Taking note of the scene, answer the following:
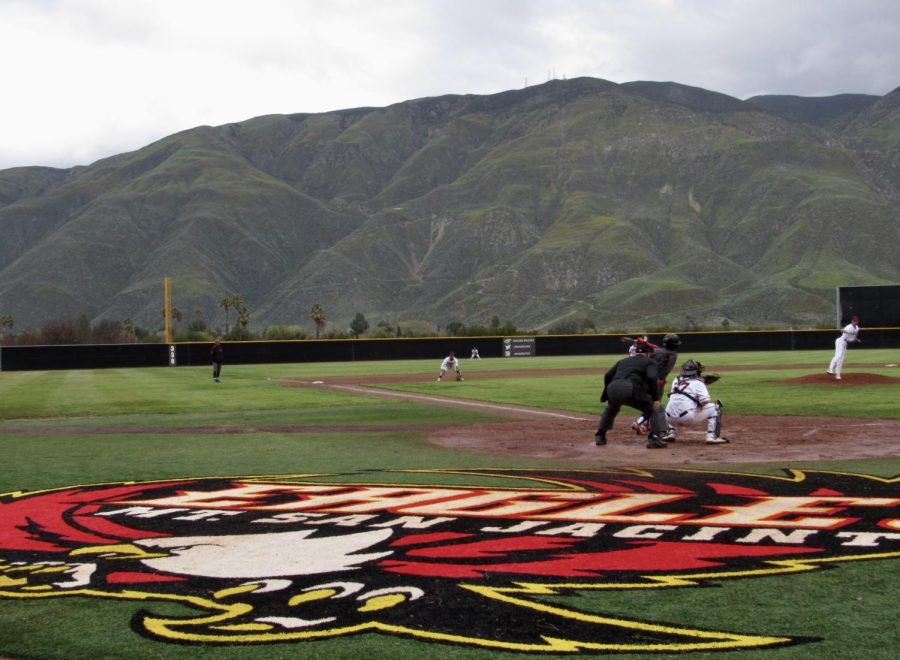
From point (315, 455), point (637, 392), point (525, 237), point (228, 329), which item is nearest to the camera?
point (315, 455)

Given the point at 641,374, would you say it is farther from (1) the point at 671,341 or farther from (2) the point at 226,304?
(2) the point at 226,304

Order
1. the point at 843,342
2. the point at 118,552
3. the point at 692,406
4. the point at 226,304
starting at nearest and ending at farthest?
the point at 118,552 < the point at 692,406 < the point at 843,342 < the point at 226,304

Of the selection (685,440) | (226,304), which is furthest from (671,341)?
(226,304)

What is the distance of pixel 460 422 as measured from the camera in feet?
58.1

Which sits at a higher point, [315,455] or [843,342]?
[843,342]

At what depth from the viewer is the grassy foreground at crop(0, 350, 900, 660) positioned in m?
4.73

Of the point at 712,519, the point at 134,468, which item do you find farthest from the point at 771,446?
the point at 134,468

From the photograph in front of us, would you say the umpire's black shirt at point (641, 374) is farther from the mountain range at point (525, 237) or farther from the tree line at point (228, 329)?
the mountain range at point (525, 237)

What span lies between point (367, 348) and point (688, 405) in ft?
158

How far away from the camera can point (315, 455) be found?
1263cm

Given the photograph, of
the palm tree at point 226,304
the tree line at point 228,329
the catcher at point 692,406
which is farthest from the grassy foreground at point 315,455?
the palm tree at point 226,304

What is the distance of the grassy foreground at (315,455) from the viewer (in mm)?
4730

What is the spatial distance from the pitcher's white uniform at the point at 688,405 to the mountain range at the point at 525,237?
89.9 metres

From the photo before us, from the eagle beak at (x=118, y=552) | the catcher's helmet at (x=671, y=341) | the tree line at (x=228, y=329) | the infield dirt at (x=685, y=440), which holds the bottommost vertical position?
the infield dirt at (x=685, y=440)
